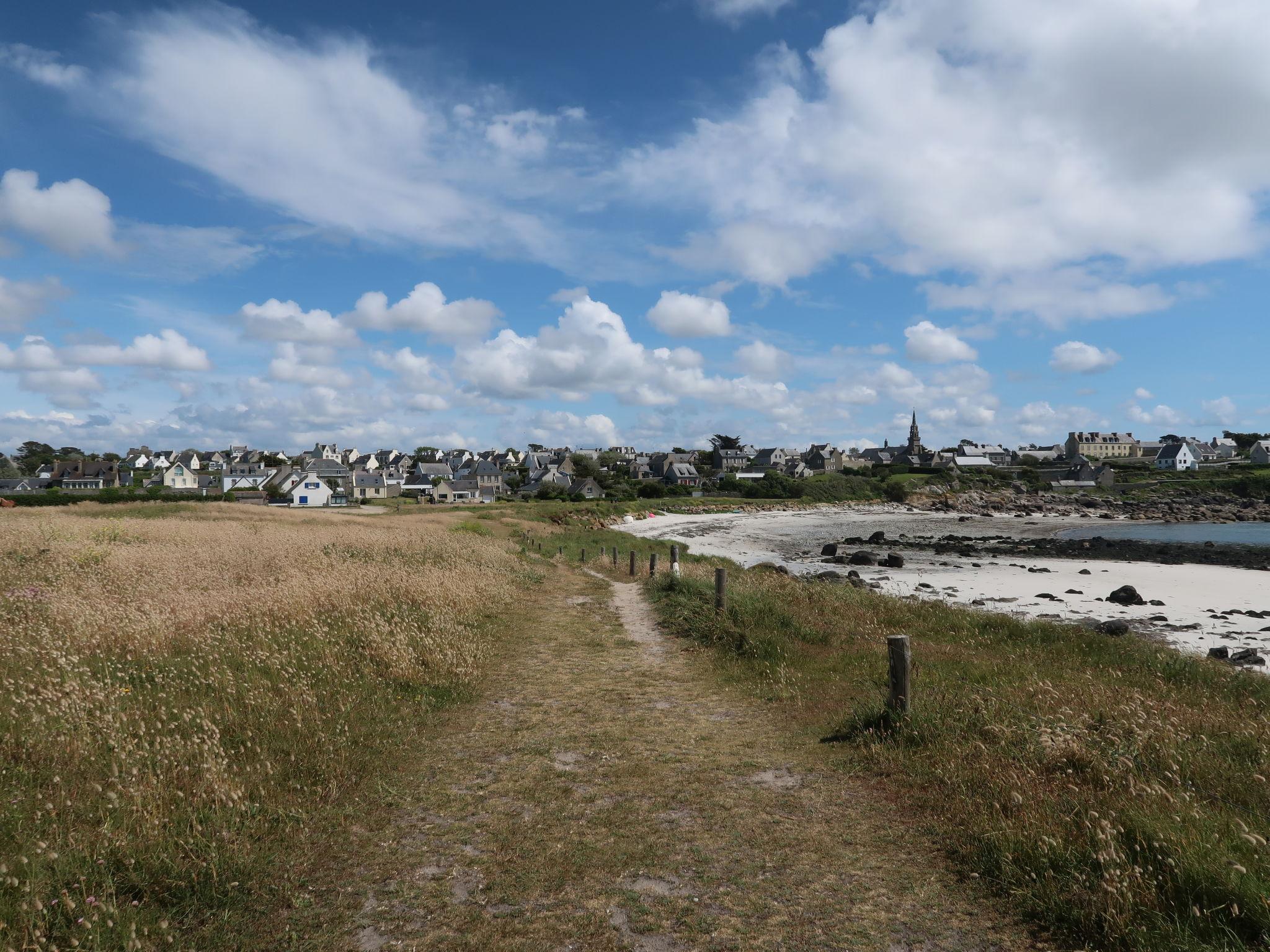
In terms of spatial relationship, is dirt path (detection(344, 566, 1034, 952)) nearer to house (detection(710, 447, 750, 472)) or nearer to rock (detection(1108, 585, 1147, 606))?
rock (detection(1108, 585, 1147, 606))

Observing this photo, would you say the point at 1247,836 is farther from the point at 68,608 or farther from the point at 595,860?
the point at 68,608

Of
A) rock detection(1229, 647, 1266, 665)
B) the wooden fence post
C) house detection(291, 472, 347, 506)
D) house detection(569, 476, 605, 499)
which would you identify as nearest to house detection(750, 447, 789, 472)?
house detection(569, 476, 605, 499)

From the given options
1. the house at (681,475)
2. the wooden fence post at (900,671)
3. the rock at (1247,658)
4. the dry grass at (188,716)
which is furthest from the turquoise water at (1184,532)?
the house at (681,475)

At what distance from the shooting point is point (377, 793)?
21.6 feet

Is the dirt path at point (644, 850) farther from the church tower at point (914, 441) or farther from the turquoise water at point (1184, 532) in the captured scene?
the church tower at point (914, 441)

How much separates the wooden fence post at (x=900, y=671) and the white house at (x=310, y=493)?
9890 centimetres

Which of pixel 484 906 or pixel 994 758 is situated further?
pixel 994 758

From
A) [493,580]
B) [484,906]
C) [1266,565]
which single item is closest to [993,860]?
[484,906]

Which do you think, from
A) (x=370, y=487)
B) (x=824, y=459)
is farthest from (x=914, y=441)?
(x=370, y=487)

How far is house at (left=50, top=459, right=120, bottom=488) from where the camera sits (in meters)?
111

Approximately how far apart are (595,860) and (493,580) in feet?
46.4

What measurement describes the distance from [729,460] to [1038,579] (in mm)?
142510

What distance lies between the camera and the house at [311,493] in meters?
94.9

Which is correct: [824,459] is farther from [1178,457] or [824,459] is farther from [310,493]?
[310,493]
